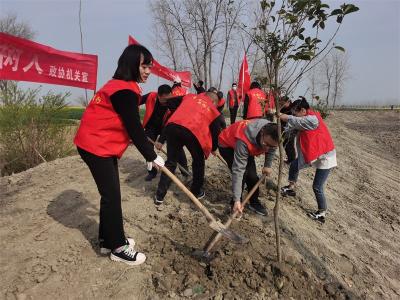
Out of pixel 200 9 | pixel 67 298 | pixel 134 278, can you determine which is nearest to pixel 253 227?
pixel 134 278

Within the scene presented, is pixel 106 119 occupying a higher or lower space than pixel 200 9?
lower

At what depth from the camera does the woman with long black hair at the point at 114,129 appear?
2.75 metres

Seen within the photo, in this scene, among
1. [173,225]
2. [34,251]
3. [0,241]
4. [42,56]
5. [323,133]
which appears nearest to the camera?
[34,251]

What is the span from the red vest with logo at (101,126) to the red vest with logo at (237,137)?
1255mm

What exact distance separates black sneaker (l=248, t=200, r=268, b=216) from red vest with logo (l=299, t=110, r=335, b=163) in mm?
893

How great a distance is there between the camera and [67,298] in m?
2.82

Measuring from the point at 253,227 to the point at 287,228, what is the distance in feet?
1.56

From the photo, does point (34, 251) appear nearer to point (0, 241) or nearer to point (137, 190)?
point (0, 241)

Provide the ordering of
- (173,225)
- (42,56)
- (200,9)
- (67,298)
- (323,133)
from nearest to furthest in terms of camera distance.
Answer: (67,298), (173,225), (323,133), (42,56), (200,9)

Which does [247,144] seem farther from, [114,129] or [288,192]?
[288,192]

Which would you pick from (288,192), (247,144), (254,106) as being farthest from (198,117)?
(254,106)

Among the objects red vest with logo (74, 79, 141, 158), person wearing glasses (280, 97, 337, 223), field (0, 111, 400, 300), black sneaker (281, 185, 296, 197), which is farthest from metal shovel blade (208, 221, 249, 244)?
black sneaker (281, 185, 296, 197)

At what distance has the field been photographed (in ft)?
9.81

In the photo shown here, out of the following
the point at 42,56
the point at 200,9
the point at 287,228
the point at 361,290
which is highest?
the point at 200,9
